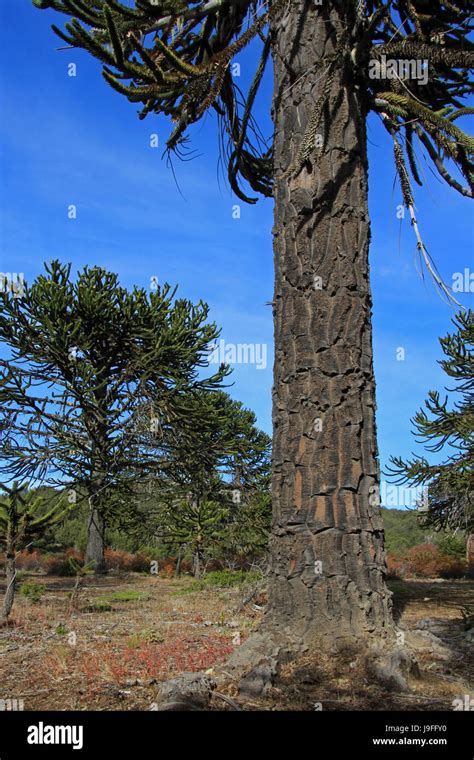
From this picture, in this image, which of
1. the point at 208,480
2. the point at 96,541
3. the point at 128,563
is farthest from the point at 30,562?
the point at 208,480

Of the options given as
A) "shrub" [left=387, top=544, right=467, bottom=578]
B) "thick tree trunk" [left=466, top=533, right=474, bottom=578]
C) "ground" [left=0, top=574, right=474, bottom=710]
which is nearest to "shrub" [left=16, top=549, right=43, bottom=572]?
"shrub" [left=387, top=544, right=467, bottom=578]

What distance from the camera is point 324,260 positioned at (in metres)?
4.52

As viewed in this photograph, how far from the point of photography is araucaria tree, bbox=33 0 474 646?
13.5ft

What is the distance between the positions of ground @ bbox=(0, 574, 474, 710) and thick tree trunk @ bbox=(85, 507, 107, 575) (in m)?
9.82

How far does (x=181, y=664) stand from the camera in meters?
3.96

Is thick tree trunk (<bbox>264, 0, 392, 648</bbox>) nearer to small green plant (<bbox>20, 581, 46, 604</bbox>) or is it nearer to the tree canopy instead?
the tree canopy

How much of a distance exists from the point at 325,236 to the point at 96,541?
14620 mm

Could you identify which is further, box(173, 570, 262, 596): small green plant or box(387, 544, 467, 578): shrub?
box(387, 544, 467, 578): shrub

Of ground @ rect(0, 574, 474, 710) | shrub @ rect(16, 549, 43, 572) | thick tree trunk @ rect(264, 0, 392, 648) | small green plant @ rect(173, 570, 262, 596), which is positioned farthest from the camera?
shrub @ rect(16, 549, 43, 572)

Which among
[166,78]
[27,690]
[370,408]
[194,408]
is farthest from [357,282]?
[194,408]

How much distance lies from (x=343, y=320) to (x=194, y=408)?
10998mm

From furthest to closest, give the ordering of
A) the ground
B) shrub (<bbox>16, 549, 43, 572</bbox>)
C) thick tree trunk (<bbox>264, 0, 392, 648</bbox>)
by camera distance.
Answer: shrub (<bbox>16, 549, 43, 572</bbox>), thick tree trunk (<bbox>264, 0, 392, 648</bbox>), the ground

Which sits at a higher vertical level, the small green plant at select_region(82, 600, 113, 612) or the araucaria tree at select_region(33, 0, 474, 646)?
the araucaria tree at select_region(33, 0, 474, 646)
